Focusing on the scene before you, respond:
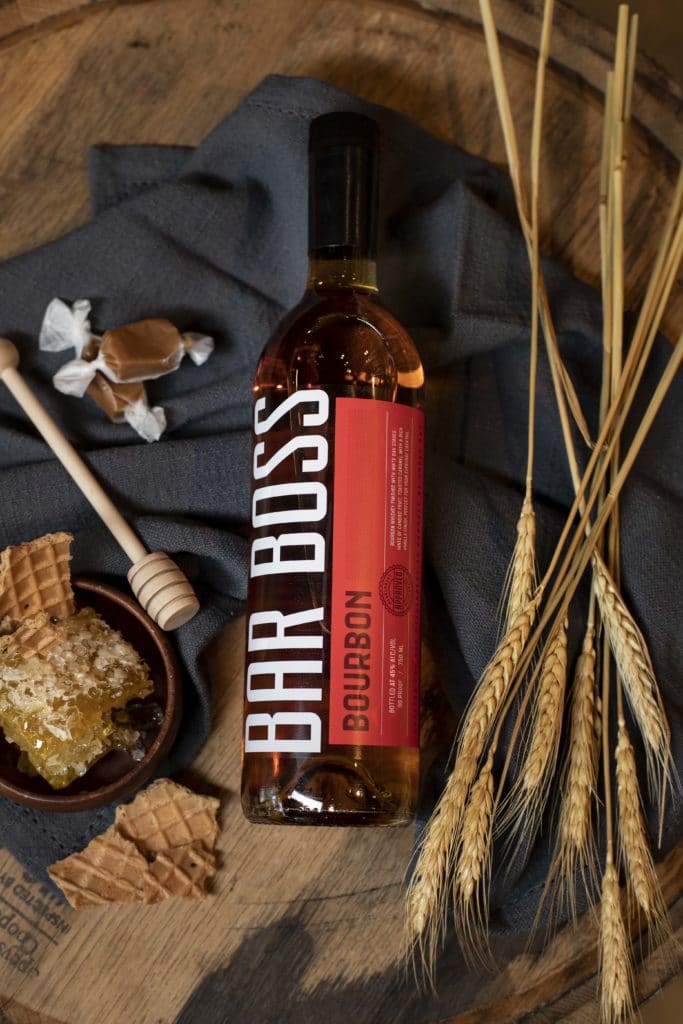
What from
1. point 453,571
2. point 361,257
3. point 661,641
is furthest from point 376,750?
point 361,257

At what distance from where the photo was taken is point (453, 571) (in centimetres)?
108

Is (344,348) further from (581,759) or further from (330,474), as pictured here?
(581,759)

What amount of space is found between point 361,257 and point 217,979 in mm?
840

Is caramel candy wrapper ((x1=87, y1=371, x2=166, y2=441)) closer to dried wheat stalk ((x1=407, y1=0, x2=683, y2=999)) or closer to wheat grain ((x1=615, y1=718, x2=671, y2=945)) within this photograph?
dried wheat stalk ((x1=407, y1=0, x2=683, y2=999))

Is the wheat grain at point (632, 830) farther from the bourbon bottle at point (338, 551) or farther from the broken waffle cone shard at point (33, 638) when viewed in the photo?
the broken waffle cone shard at point (33, 638)

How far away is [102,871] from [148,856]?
0.05 m

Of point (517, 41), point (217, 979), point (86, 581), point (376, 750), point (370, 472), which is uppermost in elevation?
point (517, 41)

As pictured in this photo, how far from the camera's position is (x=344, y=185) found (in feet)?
3.10

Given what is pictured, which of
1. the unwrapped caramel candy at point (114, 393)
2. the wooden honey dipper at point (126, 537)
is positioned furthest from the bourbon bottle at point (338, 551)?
the unwrapped caramel candy at point (114, 393)

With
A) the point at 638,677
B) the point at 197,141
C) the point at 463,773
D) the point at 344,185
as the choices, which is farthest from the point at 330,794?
the point at 197,141

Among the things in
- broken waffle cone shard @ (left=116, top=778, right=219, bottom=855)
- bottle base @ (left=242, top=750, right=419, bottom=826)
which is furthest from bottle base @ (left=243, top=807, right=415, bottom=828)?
broken waffle cone shard @ (left=116, top=778, right=219, bottom=855)

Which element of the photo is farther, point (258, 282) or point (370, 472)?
point (258, 282)

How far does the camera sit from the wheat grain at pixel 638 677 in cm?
100

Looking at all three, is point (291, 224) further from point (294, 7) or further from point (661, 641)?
point (661, 641)
